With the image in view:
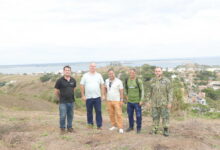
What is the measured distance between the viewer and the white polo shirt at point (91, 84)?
5.54 meters

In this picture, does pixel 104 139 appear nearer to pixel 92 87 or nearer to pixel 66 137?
pixel 66 137

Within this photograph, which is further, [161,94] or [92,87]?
[92,87]

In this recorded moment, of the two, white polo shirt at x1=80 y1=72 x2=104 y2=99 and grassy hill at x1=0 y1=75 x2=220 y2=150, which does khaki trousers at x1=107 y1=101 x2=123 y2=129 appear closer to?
grassy hill at x1=0 y1=75 x2=220 y2=150

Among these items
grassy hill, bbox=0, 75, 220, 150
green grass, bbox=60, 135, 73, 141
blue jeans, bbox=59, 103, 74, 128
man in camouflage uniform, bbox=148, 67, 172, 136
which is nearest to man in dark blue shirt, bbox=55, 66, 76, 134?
blue jeans, bbox=59, 103, 74, 128

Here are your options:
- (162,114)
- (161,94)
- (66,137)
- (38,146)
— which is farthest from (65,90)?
(162,114)

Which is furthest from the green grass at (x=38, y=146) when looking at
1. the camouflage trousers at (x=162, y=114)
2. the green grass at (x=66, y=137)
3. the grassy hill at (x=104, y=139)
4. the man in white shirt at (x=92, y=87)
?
the camouflage trousers at (x=162, y=114)

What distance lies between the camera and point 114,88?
554 centimetres

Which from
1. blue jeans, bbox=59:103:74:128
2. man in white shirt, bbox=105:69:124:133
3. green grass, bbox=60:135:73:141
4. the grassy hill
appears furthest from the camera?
man in white shirt, bbox=105:69:124:133

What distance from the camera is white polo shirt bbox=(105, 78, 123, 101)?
553 centimetres

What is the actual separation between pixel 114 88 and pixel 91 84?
0.53m

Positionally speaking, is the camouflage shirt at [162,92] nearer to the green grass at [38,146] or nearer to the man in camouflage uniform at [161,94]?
the man in camouflage uniform at [161,94]

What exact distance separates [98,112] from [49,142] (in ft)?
4.37

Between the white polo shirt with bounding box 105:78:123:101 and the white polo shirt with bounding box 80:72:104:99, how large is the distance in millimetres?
237

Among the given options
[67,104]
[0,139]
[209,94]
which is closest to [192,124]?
[67,104]
